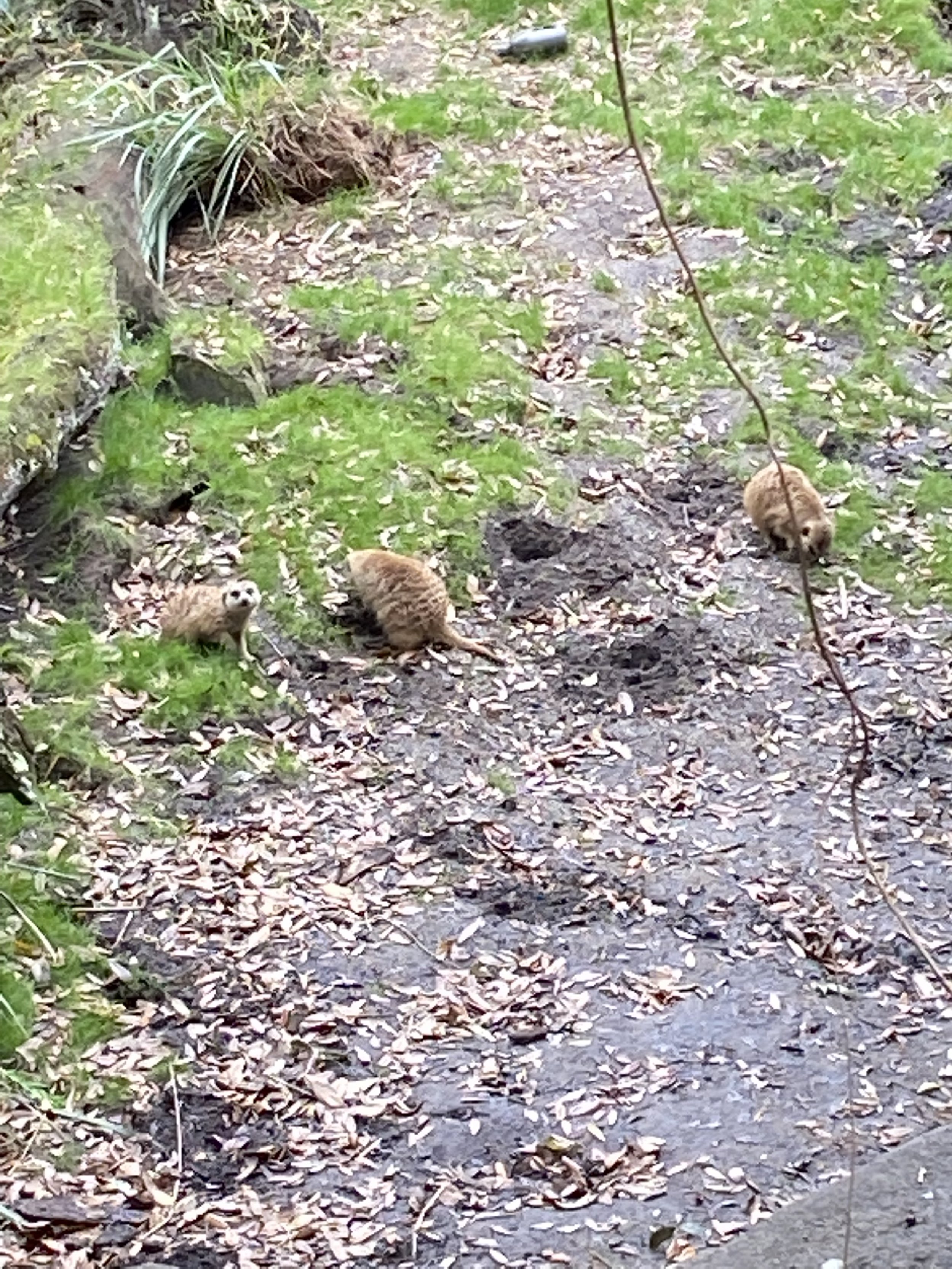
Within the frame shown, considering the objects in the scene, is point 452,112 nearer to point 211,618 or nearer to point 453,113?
point 453,113

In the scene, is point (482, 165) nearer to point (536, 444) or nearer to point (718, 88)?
point (718, 88)

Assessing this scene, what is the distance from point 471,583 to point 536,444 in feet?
3.07

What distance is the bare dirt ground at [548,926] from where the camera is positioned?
421cm

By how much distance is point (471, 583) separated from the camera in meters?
6.62

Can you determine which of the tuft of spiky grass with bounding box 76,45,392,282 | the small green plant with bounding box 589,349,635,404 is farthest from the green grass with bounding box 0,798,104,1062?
the tuft of spiky grass with bounding box 76,45,392,282

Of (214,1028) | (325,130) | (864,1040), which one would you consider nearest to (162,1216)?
(214,1028)

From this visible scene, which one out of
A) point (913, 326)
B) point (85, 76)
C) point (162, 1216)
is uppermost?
point (85, 76)

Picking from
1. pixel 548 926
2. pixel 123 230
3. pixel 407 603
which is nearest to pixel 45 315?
pixel 123 230

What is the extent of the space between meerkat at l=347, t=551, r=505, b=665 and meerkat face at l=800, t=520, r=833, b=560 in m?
1.18

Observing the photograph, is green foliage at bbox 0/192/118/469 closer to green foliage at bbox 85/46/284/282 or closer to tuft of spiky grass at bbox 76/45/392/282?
green foliage at bbox 85/46/284/282

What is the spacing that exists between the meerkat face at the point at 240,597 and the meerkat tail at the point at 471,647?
67cm

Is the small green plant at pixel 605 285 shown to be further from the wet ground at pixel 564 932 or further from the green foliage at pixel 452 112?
the wet ground at pixel 564 932

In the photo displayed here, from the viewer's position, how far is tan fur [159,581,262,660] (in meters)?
5.98

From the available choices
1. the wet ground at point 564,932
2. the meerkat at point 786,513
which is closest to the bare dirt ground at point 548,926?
the wet ground at point 564,932
